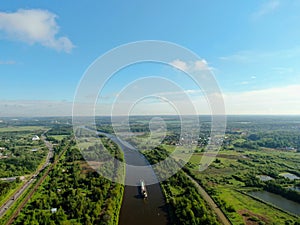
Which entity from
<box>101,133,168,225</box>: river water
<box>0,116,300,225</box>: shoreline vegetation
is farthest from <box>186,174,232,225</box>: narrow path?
<box>101,133,168,225</box>: river water

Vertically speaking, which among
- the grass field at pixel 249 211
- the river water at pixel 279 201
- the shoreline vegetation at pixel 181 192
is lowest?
the river water at pixel 279 201

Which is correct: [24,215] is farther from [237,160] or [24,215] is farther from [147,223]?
[237,160]

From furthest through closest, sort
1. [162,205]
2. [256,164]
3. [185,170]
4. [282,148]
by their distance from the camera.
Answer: [282,148] → [256,164] → [185,170] → [162,205]

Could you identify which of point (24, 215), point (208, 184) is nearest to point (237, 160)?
point (208, 184)

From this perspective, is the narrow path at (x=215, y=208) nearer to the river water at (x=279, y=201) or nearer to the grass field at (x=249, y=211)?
the grass field at (x=249, y=211)

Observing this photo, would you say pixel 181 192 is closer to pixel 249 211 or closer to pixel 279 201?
pixel 249 211

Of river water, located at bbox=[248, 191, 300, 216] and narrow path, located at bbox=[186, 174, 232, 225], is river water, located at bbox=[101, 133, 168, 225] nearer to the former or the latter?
narrow path, located at bbox=[186, 174, 232, 225]

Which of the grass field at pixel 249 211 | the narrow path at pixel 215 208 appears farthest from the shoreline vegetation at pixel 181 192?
the narrow path at pixel 215 208

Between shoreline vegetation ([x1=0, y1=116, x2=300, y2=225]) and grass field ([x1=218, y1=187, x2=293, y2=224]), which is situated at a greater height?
shoreline vegetation ([x1=0, y1=116, x2=300, y2=225])

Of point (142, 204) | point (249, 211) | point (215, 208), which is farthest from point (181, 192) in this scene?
point (249, 211)
